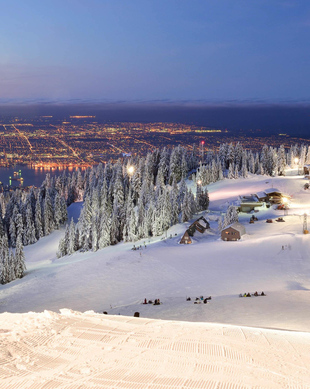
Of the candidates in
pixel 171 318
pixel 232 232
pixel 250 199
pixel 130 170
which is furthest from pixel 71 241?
pixel 171 318

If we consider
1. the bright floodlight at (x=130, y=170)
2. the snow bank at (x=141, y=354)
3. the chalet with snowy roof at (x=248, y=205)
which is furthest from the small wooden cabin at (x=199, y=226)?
the bright floodlight at (x=130, y=170)

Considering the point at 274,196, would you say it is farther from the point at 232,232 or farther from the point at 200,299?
the point at 200,299

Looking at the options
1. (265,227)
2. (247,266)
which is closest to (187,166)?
(265,227)

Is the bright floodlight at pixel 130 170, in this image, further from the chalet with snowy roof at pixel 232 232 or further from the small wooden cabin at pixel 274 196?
the chalet with snowy roof at pixel 232 232

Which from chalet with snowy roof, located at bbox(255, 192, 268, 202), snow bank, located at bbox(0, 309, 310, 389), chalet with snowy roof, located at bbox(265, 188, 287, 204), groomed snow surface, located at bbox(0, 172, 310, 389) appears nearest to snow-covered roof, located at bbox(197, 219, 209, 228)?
groomed snow surface, located at bbox(0, 172, 310, 389)

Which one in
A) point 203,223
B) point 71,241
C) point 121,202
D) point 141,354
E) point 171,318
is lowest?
point 71,241

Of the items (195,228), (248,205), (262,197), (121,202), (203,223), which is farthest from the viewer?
(121,202)

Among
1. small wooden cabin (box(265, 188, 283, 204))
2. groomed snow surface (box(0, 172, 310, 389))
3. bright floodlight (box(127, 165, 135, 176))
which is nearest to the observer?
groomed snow surface (box(0, 172, 310, 389))

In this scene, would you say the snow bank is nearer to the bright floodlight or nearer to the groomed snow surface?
the groomed snow surface
